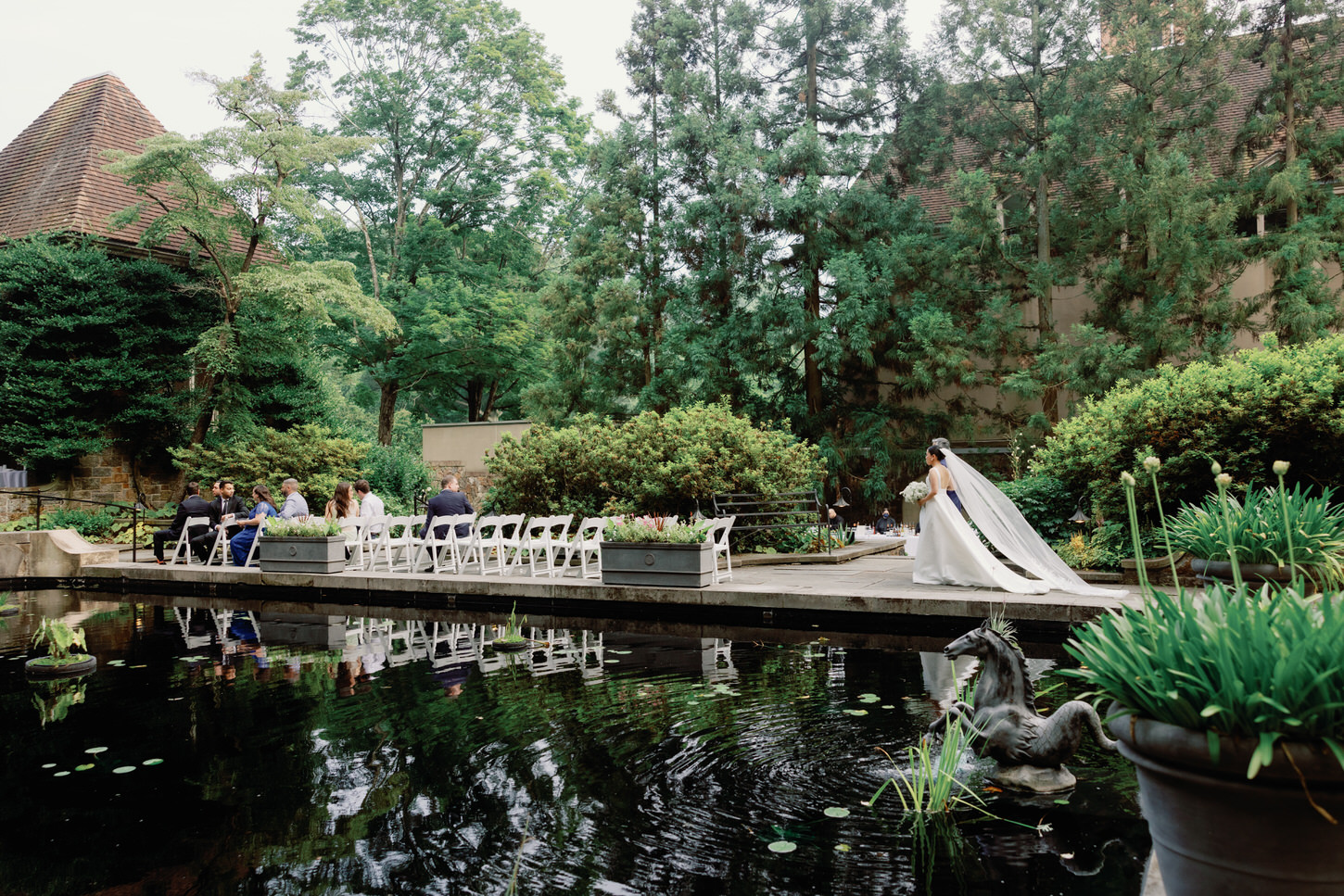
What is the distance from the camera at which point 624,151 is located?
23.0 metres

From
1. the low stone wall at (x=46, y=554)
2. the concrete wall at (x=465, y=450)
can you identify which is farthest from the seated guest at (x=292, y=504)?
the concrete wall at (x=465, y=450)

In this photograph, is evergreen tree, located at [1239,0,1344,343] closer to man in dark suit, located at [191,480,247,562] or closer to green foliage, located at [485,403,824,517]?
green foliage, located at [485,403,824,517]

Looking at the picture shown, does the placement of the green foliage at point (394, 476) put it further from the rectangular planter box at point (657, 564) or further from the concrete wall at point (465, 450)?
the rectangular planter box at point (657, 564)

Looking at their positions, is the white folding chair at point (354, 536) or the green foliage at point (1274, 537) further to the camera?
the white folding chair at point (354, 536)

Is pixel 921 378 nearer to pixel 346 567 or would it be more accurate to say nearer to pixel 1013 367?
pixel 1013 367

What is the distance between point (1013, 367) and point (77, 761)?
58.8 feet

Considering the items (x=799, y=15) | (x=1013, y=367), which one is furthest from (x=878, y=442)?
(x=799, y=15)

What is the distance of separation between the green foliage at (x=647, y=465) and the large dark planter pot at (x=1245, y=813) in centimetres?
1186

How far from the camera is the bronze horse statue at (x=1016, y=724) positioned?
457 cm

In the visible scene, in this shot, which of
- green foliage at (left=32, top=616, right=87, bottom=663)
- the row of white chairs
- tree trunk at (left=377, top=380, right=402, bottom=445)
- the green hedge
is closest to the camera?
green foliage at (left=32, top=616, right=87, bottom=663)

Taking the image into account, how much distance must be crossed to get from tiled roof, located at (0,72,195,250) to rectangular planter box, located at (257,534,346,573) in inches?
475

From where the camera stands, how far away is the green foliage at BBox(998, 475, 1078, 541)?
40.3 feet

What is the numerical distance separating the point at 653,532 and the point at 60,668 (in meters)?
5.69

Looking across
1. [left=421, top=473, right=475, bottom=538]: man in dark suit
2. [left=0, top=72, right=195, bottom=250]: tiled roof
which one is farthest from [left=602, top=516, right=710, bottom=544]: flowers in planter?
[left=0, top=72, right=195, bottom=250]: tiled roof
